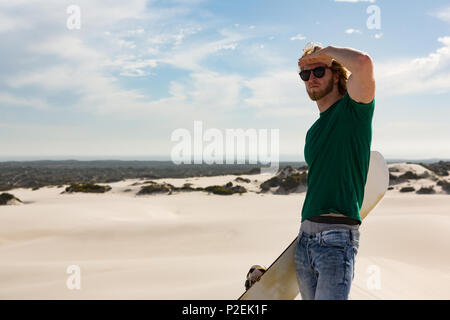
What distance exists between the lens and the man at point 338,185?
1.90 meters

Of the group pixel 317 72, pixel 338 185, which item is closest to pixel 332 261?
pixel 338 185

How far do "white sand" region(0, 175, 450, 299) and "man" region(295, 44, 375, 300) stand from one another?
3.26 meters

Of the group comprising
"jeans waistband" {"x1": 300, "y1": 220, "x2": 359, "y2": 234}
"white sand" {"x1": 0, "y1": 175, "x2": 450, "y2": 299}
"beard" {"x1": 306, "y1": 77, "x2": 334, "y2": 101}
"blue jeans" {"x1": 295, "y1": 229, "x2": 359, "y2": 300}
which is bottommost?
"white sand" {"x1": 0, "y1": 175, "x2": 450, "y2": 299}

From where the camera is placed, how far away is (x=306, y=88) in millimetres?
2305

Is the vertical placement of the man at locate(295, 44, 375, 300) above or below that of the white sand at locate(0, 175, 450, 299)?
above

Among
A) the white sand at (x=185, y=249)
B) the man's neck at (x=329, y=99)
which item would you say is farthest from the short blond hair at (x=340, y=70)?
the white sand at (x=185, y=249)

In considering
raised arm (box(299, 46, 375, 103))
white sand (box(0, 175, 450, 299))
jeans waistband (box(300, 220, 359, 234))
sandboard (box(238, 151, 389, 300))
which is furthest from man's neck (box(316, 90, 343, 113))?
white sand (box(0, 175, 450, 299))

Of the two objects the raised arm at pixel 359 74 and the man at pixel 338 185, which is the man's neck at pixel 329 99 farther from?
the raised arm at pixel 359 74

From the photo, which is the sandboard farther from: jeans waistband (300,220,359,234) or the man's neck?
the man's neck

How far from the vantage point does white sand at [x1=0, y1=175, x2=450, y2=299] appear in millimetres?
5758

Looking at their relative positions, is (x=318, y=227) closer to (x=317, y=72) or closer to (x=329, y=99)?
(x=329, y=99)
